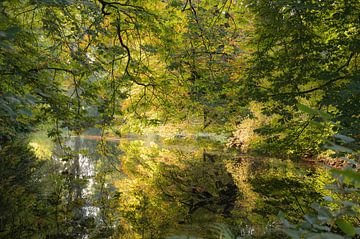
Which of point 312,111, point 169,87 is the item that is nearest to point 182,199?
point 169,87

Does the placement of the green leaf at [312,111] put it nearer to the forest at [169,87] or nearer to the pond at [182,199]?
the pond at [182,199]

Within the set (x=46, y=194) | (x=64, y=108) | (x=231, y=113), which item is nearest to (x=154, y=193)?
(x=46, y=194)

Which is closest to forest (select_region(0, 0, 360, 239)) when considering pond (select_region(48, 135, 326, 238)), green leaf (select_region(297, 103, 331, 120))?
pond (select_region(48, 135, 326, 238))

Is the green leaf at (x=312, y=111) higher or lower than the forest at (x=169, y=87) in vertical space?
lower

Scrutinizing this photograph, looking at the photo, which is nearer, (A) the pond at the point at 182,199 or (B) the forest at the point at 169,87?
(B) the forest at the point at 169,87

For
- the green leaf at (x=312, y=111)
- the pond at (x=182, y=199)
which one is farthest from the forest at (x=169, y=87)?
the green leaf at (x=312, y=111)

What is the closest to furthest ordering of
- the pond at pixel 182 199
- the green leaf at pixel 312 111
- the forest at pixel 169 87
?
the green leaf at pixel 312 111, the forest at pixel 169 87, the pond at pixel 182 199

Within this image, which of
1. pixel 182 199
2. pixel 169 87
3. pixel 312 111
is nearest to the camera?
pixel 312 111

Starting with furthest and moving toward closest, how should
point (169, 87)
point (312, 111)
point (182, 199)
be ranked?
1. point (182, 199)
2. point (169, 87)
3. point (312, 111)

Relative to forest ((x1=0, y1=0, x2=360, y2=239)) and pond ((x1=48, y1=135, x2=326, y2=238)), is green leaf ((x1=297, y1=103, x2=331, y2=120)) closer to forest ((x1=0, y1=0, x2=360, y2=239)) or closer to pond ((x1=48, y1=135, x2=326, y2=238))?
pond ((x1=48, y1=135, x2=326, y2=238))

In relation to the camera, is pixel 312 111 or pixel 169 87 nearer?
pixel 312 111

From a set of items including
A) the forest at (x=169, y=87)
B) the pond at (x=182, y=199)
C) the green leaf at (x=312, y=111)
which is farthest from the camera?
the pond at (x=182, y=199)

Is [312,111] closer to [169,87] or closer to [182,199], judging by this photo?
[169,87]

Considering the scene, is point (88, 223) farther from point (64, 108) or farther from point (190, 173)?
point (190, 173)
